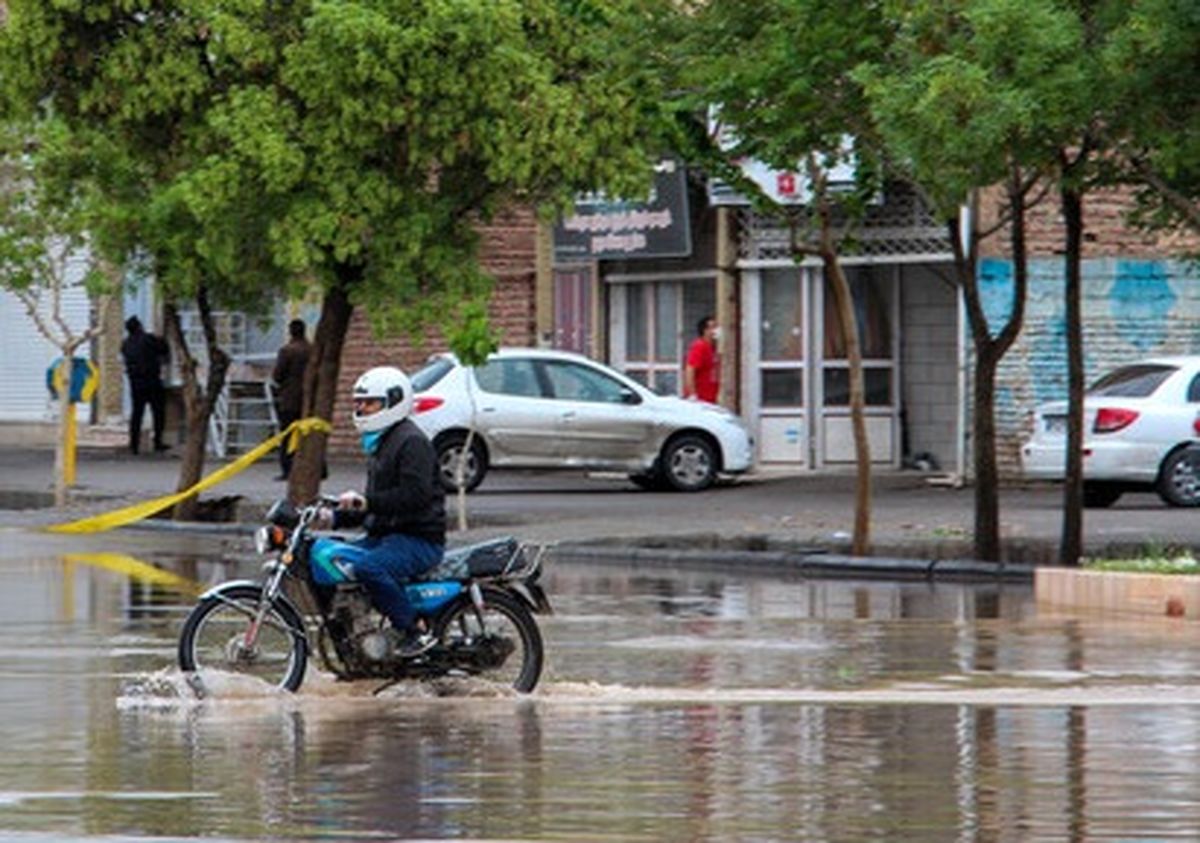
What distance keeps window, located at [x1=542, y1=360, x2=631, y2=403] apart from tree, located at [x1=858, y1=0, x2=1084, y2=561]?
551 inches

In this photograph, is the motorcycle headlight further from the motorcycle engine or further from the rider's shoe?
the rider's shoe

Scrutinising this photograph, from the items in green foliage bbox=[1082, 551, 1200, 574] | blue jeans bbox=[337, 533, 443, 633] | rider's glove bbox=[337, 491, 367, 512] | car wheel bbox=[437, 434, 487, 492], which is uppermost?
car wheel bbox=[437, 434, 487, 492]

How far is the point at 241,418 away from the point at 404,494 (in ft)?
117

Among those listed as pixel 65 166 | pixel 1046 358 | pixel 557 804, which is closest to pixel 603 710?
pixel 557 804

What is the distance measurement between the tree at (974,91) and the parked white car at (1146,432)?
8094 millimetres

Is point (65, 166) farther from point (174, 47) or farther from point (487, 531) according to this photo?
point (487, 531)

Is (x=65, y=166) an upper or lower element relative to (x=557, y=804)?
upper

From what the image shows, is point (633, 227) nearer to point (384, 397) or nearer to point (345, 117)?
point (345, 117)

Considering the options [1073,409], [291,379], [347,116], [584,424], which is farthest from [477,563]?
[291,379]

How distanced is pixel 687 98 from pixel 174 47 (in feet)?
20.1

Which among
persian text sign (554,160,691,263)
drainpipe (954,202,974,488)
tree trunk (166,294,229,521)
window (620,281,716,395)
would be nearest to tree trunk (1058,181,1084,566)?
drainpipe (954,202,974,488)

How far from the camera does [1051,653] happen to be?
20.1 meters

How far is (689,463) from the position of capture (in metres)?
41.2

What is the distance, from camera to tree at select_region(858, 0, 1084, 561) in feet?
82.1
